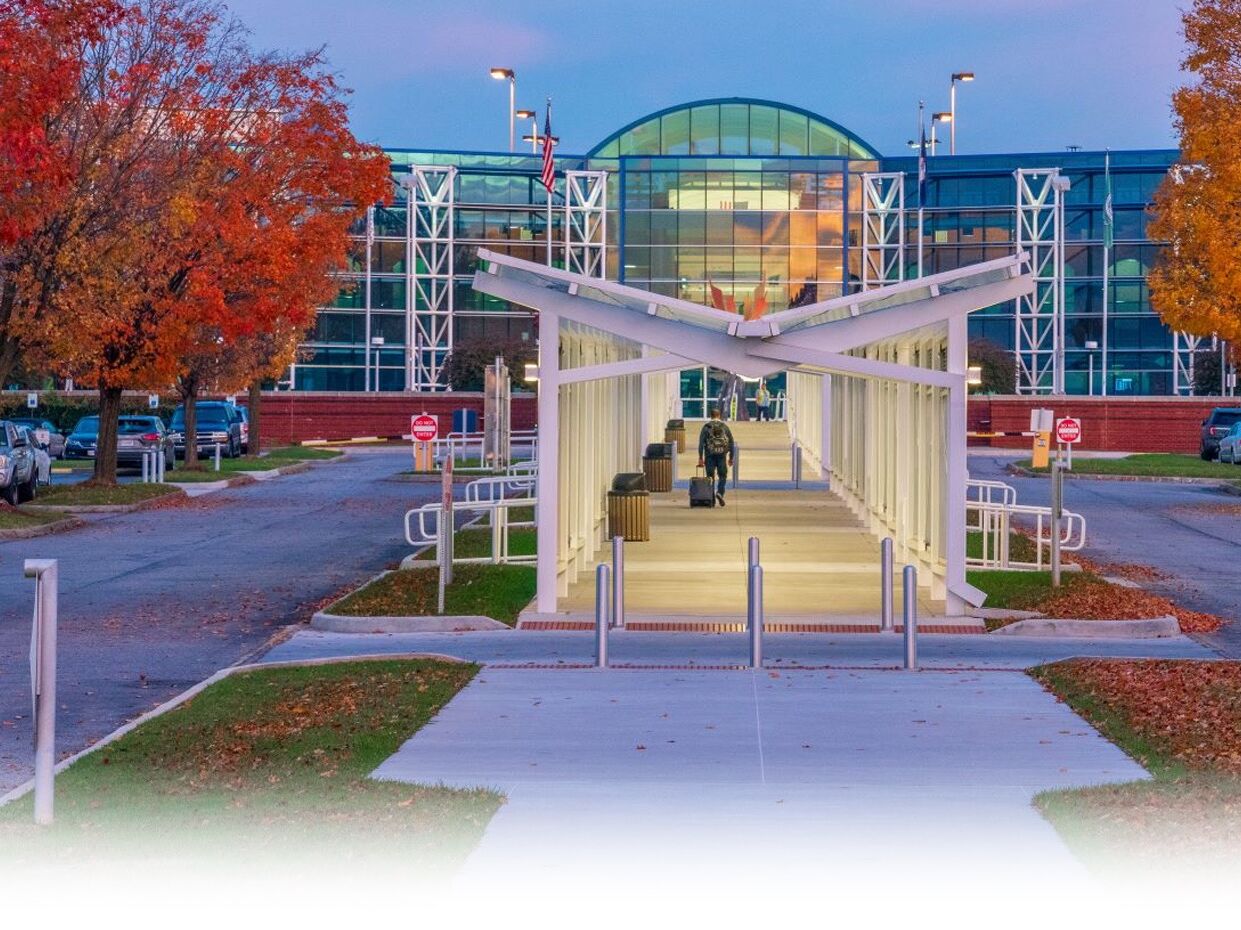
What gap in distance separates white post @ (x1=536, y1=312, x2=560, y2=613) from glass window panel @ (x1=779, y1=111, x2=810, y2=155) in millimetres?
54260

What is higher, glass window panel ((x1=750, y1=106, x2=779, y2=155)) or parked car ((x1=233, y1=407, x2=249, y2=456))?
glass window panel ((x1=750, y1=106, x2=779, y2=155))

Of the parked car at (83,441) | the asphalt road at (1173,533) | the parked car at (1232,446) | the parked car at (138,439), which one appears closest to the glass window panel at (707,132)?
the parked car at (1232,446)

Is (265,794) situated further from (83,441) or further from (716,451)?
(83,441)

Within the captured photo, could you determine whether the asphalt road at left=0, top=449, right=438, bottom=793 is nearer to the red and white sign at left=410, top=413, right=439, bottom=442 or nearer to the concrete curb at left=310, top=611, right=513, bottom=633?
the concrete curb at left=310, top=611, right=513, bottom=633

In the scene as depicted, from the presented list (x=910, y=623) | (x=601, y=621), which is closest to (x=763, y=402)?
(x=910, y=623)

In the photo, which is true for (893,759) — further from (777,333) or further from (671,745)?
(777,333)

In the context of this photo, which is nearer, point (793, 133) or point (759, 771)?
point (759, 771)

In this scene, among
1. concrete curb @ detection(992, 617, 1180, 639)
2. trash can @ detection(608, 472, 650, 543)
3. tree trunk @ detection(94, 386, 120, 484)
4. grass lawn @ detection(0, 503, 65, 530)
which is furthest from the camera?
tree trunk @ detection(94, 386, 120, 484)

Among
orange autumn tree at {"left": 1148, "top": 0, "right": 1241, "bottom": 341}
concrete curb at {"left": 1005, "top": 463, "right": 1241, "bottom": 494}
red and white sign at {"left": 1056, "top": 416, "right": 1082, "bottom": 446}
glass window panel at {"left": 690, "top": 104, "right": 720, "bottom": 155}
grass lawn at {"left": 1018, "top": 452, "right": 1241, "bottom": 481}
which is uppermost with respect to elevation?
glass window panel at {"left": 690, "top": 104, "right": 720, "bottom": 155}

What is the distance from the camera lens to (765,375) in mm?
20078

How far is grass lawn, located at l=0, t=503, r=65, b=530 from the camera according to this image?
30781 millimetres

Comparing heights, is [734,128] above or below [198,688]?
above

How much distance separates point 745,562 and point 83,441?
40.2m

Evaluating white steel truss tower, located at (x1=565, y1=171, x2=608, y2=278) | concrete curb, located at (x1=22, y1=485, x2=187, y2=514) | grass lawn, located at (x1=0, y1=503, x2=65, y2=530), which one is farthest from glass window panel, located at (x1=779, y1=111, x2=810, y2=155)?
grass lawn, located at (x1=0, y1=503, x2=65, y2=530)
